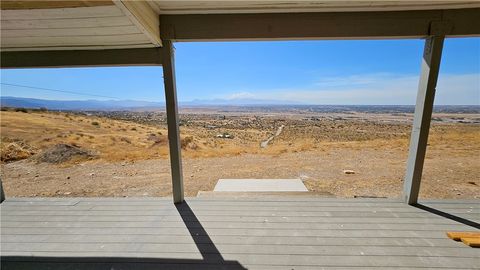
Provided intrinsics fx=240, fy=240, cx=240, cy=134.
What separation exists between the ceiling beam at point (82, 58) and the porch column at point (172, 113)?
0.29 ft

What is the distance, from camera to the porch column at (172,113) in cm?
233

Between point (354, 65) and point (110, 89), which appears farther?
point (110, 89)

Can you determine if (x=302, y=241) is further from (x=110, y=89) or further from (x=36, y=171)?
(x=110, y=89)

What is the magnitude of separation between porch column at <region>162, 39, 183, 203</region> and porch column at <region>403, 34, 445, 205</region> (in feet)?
7.95

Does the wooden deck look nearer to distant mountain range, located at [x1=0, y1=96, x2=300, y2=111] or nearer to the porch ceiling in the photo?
distant mountain range, located at [x1=0, y1=96, x2=300, y2=111]

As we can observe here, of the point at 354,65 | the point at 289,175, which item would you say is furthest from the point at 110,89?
the point at 289,175

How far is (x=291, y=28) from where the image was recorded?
2.21m

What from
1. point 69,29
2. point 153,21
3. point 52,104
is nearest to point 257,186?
point 153,21

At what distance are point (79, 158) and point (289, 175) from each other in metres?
6.14

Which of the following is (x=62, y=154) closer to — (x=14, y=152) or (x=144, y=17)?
(x=14, y=152)

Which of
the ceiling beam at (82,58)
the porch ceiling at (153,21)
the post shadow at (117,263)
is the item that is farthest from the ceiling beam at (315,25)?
the post shadow at (117,263)

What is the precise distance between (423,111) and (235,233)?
6.93 ft

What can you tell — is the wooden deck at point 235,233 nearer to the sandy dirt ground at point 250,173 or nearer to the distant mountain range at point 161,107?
the distant mountain range at point 161,107

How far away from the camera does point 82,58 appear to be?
238 centimetres
